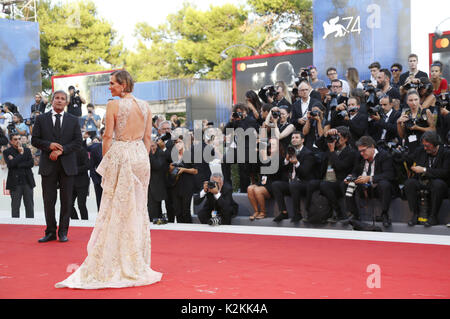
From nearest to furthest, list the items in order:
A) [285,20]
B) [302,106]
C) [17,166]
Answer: [302,106] → [17,166] → [285,20]

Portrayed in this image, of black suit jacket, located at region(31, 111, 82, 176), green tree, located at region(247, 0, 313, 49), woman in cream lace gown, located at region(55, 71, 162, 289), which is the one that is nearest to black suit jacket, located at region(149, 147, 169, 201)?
black suit jacket, located at region(31, 111, 82, 176)

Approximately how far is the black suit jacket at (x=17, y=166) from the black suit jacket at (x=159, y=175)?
2772mm

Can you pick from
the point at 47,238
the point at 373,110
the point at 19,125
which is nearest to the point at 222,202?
the point at 373,110

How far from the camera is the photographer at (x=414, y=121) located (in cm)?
698

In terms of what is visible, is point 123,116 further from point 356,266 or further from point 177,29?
point 177,29

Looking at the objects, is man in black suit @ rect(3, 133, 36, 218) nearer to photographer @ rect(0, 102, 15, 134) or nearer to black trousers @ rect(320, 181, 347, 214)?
black trousers @ rect(320, 181, 347, 214)

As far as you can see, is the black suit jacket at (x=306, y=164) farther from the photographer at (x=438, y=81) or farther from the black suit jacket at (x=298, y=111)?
the photographer at (x=438, y=81)

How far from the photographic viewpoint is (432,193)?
6.50 meters

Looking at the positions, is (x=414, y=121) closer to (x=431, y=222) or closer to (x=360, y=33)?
(x=431, y=222)

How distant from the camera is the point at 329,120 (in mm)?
7793

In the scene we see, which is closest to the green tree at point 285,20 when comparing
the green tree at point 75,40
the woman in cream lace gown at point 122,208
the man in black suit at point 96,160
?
the green tree at point 75,40

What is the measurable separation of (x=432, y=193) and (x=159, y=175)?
3632mm
